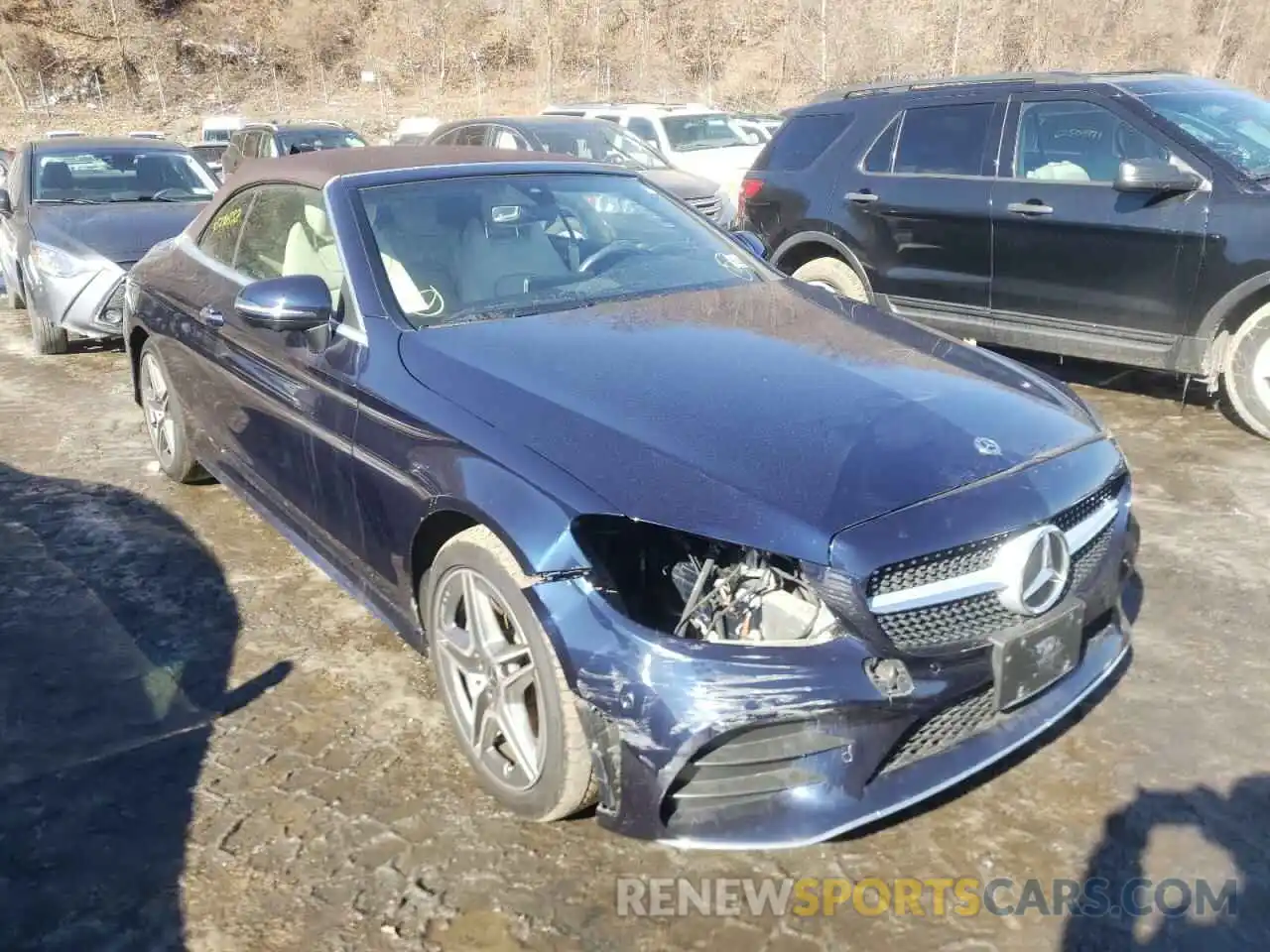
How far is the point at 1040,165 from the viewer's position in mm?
6320

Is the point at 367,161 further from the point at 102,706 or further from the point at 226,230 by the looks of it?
the point at 102,706

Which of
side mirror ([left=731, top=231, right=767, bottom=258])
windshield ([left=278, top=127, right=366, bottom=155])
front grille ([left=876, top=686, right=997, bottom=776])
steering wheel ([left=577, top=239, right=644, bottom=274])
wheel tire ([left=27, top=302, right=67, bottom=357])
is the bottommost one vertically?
wheel tire ([left=27, top=302, right=67, bottom=357])

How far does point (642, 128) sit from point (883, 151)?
9168 mm

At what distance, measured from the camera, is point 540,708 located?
258 centimetres

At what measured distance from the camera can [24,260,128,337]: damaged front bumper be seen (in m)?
7.62

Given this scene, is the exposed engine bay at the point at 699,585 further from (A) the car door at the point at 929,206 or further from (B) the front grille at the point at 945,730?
(A) the car door at the point at 929,206

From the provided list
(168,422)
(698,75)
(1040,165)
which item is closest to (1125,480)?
(1040,165)

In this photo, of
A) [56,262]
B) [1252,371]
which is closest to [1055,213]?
[1252,371]

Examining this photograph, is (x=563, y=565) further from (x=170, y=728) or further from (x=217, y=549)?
(x=217, y=549)

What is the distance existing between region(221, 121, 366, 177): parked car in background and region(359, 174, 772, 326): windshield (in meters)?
13.3

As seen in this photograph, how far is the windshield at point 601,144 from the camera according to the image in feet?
40.2

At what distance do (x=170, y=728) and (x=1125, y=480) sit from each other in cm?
297

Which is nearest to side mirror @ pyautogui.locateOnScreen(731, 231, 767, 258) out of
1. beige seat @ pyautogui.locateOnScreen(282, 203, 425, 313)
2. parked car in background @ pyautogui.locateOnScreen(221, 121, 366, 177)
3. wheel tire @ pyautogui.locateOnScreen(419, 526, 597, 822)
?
beige seat @ pyautogui.locateOnScreen(282, 203, 425, 313)

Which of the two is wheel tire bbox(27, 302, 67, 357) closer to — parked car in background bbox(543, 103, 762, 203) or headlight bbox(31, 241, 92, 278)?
headlight bbox(31, 241, 92, 278)
